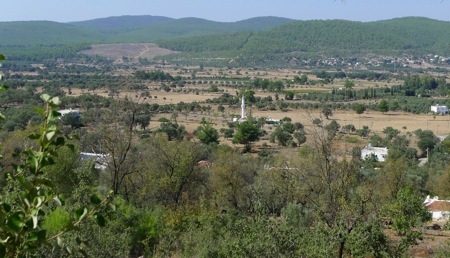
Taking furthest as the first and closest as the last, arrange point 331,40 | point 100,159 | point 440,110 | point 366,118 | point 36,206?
point 331,40 < point 440,110 < point 366,118 < point 100,159 < point 36,206

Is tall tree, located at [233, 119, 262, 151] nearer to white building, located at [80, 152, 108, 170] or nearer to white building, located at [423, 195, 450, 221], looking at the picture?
white building, located at [80, 152, 108, 170]

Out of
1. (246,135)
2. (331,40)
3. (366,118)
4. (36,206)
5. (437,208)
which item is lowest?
(366,118)

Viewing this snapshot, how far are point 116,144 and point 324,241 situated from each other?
6.92 metres

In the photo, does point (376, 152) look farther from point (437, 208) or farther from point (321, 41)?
point (321, 41)

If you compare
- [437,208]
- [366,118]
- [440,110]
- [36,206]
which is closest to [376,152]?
[437,208]

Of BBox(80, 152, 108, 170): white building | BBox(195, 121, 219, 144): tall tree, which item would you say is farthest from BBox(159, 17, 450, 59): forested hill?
BBox(80, 152, 108, 170): white building

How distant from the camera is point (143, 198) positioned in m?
17.4

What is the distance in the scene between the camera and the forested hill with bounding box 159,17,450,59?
148 metres

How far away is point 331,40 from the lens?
16088cm

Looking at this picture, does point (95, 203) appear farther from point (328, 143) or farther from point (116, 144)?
point (116, 144)

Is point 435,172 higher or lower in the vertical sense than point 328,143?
lower

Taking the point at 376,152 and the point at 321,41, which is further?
the point at 321,41

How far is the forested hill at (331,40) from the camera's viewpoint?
484 ft

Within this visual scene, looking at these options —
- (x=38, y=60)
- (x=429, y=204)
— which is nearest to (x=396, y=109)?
(x=429, y=204)
